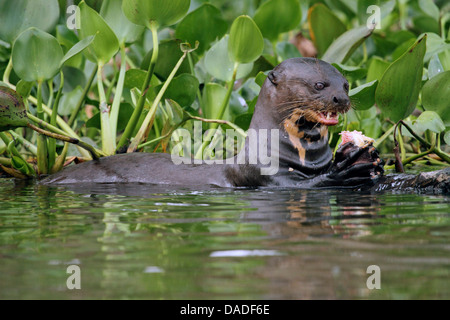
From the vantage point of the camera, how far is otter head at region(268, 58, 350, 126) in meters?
5.33

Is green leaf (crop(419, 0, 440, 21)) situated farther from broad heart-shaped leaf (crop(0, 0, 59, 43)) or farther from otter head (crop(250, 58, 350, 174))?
broad heart-shaped leaf (crop(0, 0, 59, 43))

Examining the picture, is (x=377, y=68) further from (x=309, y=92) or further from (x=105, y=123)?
(x=105, y=123)

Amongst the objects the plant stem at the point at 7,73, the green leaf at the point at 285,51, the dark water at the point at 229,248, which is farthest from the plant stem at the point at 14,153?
the green leaf at the point at 285,51

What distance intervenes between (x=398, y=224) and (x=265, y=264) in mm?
1061

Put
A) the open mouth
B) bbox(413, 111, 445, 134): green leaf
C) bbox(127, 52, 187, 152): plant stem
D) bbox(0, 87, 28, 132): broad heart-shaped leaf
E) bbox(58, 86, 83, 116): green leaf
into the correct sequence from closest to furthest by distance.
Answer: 1. bbox(0, 87, 28, 132): broad heart-shaped leaf
2. the open mouth
3. bbox(413, 111, 445, 134): green leaf
4. bbox(127, 52, 187, 152): plant stem
5. bbox(58, 86, 83, 116): green leaf

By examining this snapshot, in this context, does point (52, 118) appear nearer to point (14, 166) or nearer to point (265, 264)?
point (14, 166)

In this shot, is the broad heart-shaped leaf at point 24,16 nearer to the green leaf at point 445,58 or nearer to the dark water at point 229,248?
the dark water at point 229,248

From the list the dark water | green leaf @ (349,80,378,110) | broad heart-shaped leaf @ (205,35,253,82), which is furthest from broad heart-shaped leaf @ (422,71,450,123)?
broad heart-shaped leaf @ (205,35,253,82)

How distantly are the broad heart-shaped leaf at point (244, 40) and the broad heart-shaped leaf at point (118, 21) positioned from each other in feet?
2.72

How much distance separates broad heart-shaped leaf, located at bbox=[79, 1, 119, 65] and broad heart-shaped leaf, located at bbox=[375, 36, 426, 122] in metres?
2.15

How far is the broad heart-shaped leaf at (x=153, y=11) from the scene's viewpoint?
5691 mm

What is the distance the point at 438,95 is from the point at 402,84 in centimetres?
44

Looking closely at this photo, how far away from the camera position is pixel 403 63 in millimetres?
5453

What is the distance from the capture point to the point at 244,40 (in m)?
6.03
